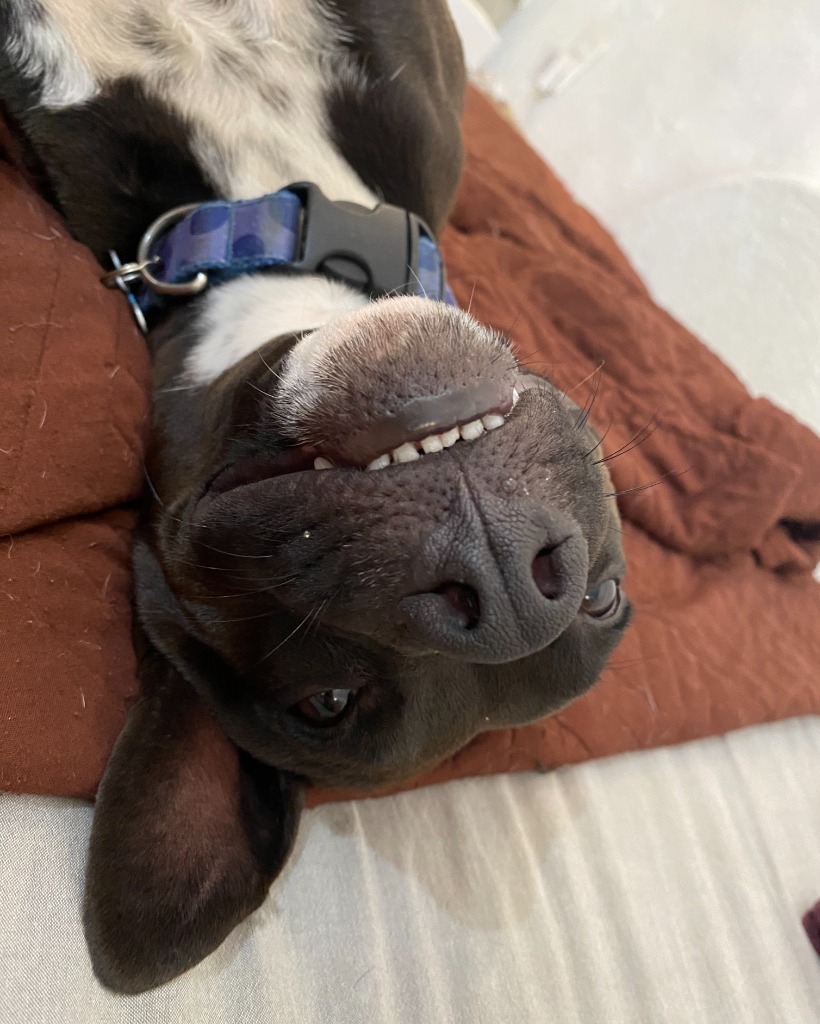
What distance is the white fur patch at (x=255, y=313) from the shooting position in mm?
1729

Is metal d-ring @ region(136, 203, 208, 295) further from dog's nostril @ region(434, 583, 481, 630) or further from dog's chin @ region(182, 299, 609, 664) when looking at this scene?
dog's nostril @ region(434, 583, 481, 630)

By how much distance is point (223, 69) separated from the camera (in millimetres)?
1926

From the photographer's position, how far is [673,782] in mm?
2320

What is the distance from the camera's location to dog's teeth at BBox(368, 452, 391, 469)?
1.15 meters

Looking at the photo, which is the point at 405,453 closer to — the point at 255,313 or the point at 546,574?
the point at 546,574

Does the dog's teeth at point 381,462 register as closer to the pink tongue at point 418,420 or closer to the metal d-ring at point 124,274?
the pink tongue at point 418,420

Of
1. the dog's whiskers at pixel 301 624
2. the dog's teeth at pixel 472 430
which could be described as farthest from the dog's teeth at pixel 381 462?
the dog's whiskers at pixel 301 624

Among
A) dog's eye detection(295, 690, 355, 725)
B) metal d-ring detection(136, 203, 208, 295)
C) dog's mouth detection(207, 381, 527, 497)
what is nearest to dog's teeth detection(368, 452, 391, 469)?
dog's mouth detection(207, 381, 527, 497)

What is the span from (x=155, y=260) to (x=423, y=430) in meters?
0.98

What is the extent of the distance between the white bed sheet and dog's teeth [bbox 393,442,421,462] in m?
0.84

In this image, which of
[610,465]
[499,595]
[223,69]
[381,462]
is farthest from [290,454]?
[610,465]

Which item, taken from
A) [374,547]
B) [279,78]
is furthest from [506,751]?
[279,78]

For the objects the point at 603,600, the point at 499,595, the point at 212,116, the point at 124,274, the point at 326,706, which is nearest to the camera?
the point at 499,595

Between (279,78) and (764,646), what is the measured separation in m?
2.24
